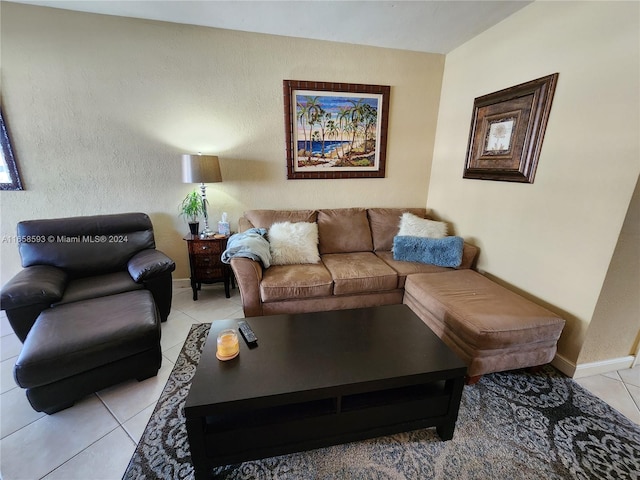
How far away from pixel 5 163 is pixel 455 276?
3.94 m

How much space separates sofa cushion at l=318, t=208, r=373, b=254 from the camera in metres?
2.76

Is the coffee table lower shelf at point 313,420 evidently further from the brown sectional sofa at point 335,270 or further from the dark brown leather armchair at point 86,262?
the dark brown leather armchair at point 86,262

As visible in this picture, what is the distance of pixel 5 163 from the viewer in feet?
7.55

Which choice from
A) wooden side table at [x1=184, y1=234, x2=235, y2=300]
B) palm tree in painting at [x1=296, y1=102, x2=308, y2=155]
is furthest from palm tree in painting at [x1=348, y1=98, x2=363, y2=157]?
wooden side table at [x1=184, y1=234, x2=235, y2=300]

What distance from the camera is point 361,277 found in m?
2.22

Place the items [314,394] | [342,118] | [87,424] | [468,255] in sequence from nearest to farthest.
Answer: [314,394], [87,424], [468,255], [342,118]

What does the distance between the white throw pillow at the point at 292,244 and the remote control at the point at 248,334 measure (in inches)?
36.3

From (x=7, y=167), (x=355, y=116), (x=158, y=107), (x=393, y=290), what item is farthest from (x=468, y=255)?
(x=7, y=167)

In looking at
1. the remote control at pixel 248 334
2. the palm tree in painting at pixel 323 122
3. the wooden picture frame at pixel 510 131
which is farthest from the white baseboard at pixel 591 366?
the palm tree in painting at pixel 323 122

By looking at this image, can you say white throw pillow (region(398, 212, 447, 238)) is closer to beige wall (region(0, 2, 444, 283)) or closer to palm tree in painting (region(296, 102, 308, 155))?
beige wall (region(0, 2, 444, 283))

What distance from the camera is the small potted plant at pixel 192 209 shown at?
8.64 ft

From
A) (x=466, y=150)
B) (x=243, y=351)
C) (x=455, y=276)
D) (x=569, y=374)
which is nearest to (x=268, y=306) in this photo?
(x=243, y=351)

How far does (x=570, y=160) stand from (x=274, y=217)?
232 centimetres

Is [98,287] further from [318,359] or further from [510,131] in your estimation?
[510,131]
